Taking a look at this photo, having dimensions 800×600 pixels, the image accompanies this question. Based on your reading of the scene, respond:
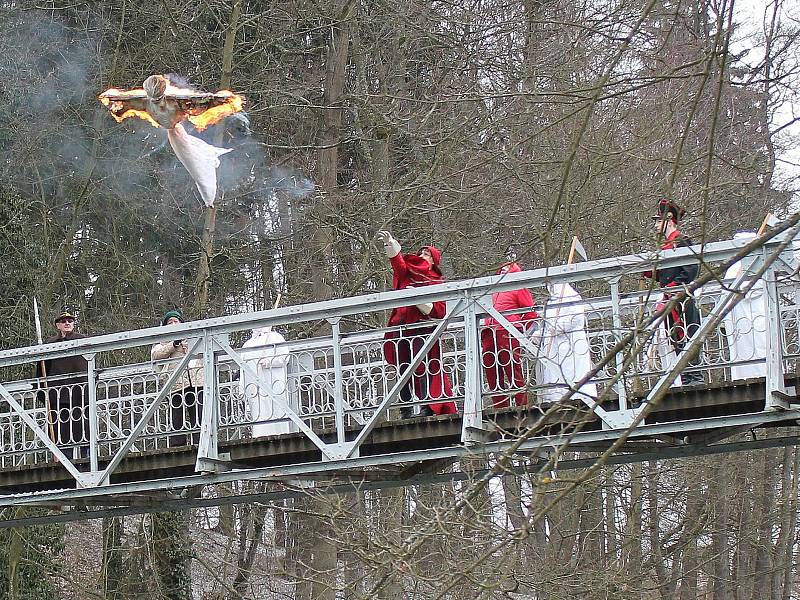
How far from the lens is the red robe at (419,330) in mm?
11570

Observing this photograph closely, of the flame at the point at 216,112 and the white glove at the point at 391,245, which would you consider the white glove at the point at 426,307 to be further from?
the flame at the point at 216,112

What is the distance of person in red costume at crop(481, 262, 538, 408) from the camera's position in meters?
10.7

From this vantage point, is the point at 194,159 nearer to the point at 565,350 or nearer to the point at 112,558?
the point at 565,350

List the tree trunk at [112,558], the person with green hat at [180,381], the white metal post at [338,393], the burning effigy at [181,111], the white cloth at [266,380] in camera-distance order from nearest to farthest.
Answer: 1. the white metal post at [338,393]
2. the white cloth at [266,380]
3. the person with green hat at [180,381]
4. the burning effigy at [181,111]
5. the tree trunk at [112,558]

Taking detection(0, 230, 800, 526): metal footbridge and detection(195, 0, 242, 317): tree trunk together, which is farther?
detection(195, 0, 242, 317): tree trunk

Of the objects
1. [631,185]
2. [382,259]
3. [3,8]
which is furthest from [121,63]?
[631,185]

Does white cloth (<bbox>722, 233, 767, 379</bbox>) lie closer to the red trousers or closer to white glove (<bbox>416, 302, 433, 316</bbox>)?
the red trousers

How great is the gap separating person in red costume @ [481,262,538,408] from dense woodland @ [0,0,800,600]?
753cm

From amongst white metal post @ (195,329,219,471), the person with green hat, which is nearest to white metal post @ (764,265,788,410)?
white metal post @ (195,329,219,471)

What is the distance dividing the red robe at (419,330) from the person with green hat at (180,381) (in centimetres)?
173

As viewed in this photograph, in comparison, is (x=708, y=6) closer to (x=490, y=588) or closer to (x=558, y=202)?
(x=558, y=202)

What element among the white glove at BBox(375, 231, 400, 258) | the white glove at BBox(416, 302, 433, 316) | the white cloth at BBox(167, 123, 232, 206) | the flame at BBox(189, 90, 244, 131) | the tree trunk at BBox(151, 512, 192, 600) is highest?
the flame at BBox(189, 90, 244, 131)

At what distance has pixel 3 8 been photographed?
21.9m

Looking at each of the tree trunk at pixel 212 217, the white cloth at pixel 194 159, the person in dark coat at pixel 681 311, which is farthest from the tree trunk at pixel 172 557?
the person in dark coat at pixel 681 311
